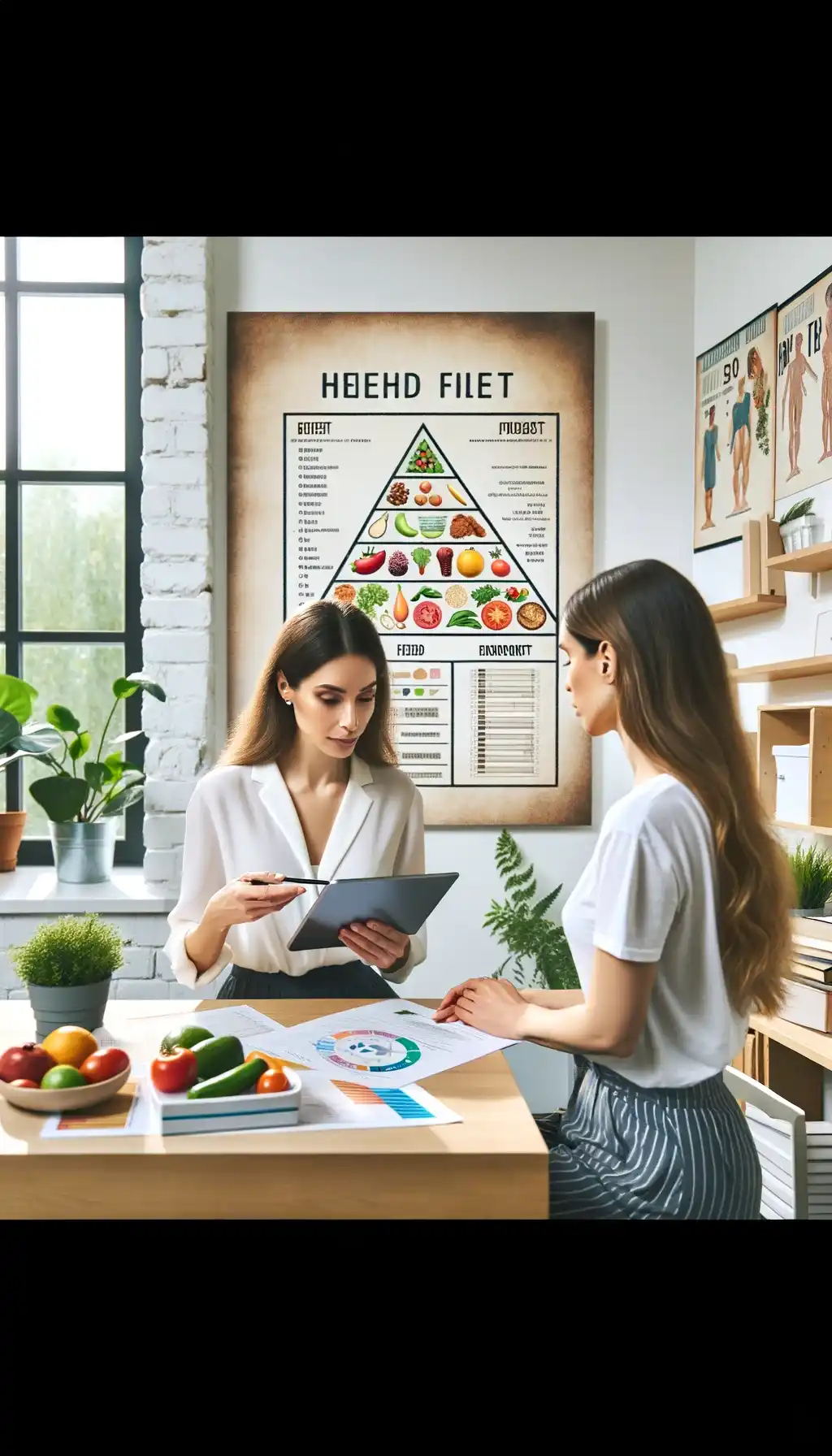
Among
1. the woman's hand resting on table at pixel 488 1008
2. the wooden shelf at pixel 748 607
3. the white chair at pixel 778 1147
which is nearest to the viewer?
the woman's hand resting on table at pixel 488 1008

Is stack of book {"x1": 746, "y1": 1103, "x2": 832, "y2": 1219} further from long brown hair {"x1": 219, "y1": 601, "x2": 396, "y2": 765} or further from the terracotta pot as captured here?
the terracotta pot

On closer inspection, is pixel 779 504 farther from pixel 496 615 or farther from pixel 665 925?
pixel 665 925

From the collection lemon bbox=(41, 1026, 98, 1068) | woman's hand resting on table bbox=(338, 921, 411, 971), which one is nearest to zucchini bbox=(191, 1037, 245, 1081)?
lemon bbox=(41, 1026, 98, 1068)

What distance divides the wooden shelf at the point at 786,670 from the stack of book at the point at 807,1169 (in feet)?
3.06

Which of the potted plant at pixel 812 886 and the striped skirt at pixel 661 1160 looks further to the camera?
the potted plant at pixel 812 886

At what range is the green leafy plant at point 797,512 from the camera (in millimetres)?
2488

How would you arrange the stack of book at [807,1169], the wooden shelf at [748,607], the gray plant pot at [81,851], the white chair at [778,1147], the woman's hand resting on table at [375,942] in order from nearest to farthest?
the woman's hand resting on table at [375,942]
the white chair at [778,1147]
the stack of book at [807,1169]
the wooden shelf at [748,607]
the gray plant pot at [81,851]

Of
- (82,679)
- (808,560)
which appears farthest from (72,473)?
(808,560)

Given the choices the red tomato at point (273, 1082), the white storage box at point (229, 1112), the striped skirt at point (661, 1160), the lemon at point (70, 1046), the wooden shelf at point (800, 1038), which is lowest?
the wooden shelf at point (800, 1038)

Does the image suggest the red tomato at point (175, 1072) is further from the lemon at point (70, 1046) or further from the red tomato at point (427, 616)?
the red tomato at point (427, 616)

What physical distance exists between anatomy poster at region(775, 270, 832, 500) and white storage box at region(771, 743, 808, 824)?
0.64 m

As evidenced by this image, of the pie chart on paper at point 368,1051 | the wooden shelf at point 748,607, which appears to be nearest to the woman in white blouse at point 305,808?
the pie chart on paper at point 368,1051
